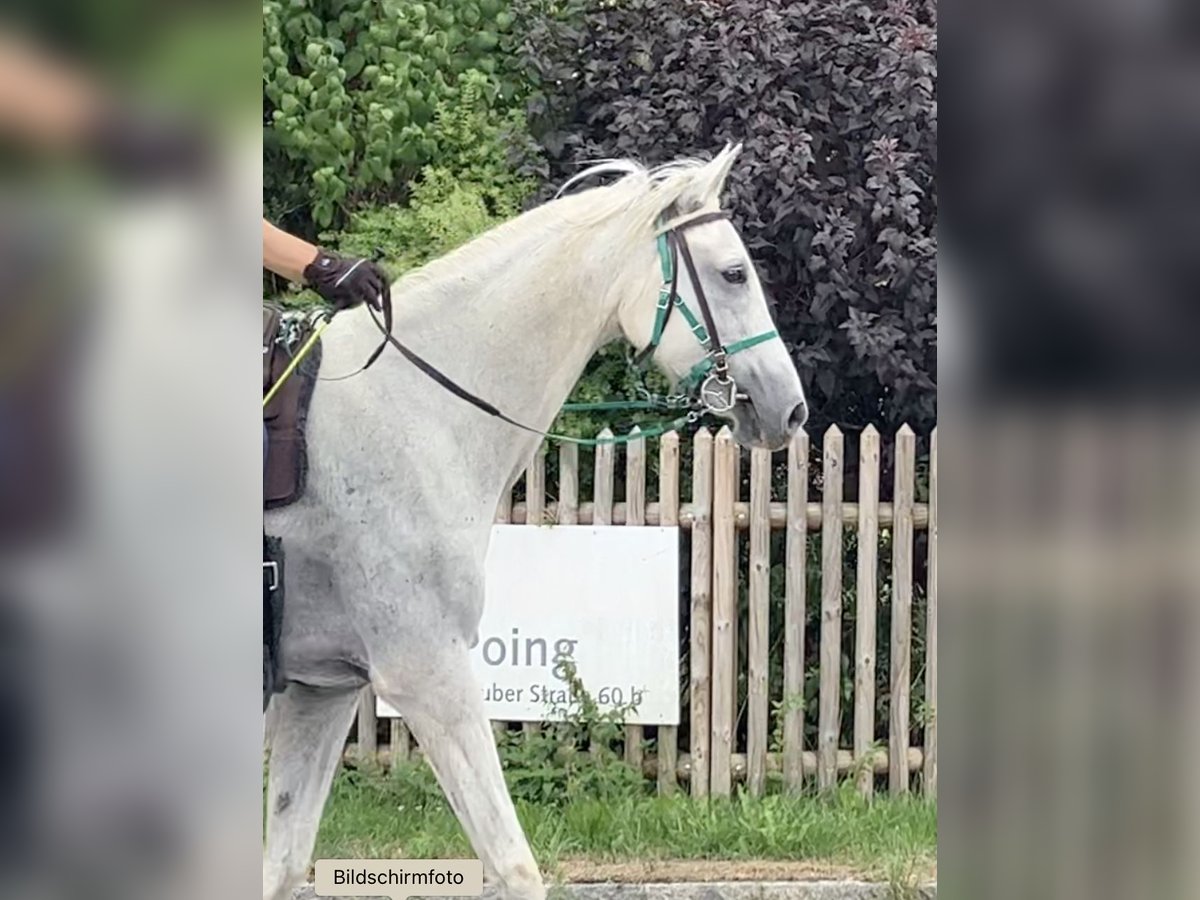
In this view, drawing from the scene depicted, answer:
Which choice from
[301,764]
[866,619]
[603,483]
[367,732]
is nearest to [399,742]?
[367,732]

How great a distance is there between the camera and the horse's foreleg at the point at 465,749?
2.50 meters

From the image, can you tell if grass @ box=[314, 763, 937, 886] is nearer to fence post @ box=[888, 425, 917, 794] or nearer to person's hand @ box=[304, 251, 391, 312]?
fence post @ box=[888, 425, 917, 794]

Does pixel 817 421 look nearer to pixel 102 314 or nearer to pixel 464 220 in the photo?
pixel 464 220

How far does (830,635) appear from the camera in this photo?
2.68 metres

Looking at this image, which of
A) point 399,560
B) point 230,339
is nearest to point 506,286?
point 399,560

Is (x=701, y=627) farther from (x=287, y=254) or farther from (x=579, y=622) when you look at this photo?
(x=287, y=254)

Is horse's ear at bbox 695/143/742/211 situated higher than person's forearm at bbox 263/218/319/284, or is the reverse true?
horse's ear at bbox 695/143/742/211

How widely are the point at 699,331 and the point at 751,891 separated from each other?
45.7 inches

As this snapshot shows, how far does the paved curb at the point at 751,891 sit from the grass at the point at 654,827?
0.04 meters

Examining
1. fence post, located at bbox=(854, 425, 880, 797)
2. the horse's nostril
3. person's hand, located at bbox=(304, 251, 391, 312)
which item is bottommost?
fence post, located at bbox=(854, 425, 880, 797)

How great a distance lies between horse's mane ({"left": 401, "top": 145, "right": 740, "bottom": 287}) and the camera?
8.24 feet

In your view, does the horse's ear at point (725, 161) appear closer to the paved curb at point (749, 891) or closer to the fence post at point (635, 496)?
the fence post at point (635, 496)

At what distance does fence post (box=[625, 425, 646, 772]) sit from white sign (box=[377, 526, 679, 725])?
3 centimetres

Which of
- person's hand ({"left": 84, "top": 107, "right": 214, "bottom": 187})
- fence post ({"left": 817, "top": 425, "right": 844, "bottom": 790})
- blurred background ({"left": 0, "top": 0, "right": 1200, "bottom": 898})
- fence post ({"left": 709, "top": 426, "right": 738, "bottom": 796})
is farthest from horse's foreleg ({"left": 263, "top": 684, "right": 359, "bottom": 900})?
person's hand ({"left": 84, "top": 107, "right": 214, "bottom": 187})
